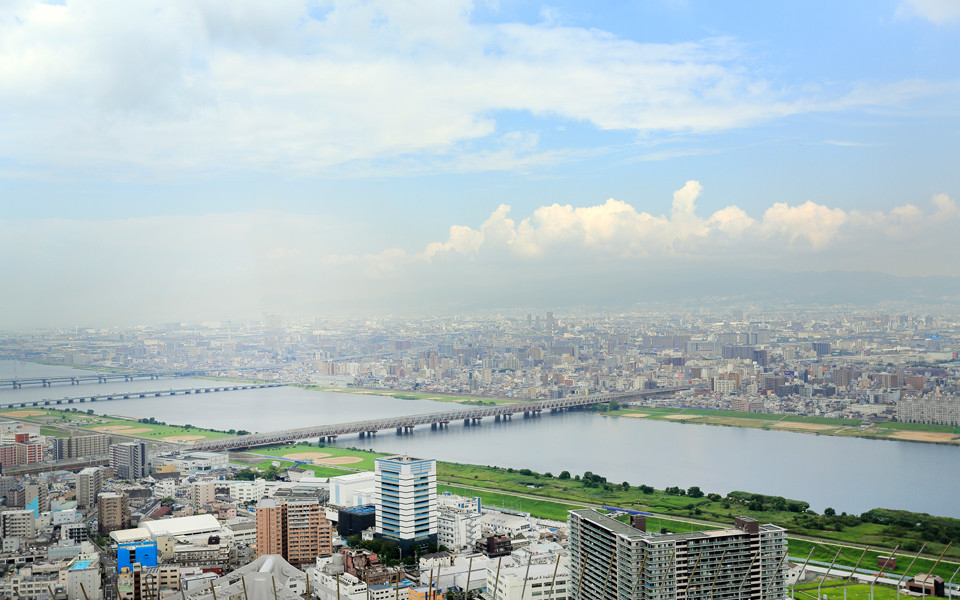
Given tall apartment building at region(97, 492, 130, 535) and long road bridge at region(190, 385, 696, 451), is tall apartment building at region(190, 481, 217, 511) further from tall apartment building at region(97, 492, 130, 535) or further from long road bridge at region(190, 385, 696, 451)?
long road bridge at region(190, 385, 696, 451)

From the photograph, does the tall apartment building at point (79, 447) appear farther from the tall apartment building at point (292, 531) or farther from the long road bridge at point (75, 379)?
the tall apartment building at point (292, 531)

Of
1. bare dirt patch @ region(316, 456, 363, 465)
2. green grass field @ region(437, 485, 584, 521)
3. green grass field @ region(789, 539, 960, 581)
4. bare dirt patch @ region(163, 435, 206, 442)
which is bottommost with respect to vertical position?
bare dirt patch @ region(316, 456, 363, 465)

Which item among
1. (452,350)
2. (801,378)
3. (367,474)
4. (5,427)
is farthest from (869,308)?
(5,427)

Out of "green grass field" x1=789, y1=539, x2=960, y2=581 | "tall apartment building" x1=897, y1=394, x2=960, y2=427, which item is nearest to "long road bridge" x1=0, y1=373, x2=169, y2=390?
"green grass field" x1=789, y1=539, x2=960, y2=581

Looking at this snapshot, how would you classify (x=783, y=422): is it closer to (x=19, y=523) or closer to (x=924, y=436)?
(x=924, y=436)

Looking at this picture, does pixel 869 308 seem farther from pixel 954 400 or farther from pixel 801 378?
pixel 954 400

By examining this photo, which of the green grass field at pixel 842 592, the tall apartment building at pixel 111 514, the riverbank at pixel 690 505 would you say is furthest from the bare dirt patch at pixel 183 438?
the green grass field at pixel 842 592
